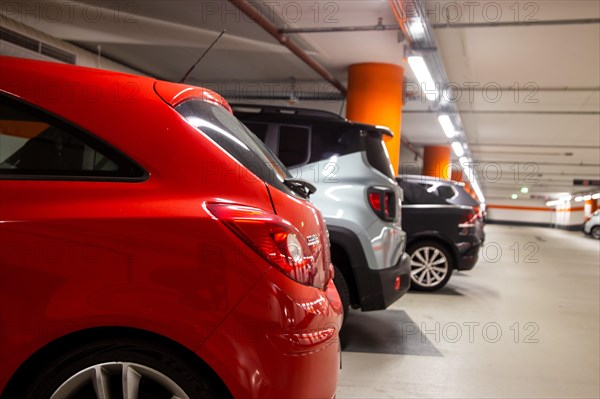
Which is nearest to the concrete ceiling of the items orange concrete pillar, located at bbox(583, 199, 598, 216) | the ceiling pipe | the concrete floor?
the ceiling pipe

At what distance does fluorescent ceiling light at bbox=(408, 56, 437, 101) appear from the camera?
6.96 m

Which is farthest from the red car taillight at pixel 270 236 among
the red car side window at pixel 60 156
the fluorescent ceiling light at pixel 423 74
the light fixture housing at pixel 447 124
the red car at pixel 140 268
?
the light fixture housing at pixel 447 124

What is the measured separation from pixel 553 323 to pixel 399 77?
16.8 ft

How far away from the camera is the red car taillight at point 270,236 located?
5.14 feet

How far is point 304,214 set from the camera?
6.27 feet

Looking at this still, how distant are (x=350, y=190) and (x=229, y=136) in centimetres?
196

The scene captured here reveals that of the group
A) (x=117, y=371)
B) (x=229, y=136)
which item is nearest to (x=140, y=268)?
(x=117, y=371)

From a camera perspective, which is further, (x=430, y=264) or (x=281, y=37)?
(x=281, y=37)

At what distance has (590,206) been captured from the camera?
38.3 m

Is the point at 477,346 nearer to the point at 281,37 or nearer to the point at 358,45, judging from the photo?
the point at 281,37

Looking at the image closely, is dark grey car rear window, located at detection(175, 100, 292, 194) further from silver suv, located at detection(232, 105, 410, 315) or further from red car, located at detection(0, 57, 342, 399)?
silver suv, located at detection(232, 105, 410, 315)

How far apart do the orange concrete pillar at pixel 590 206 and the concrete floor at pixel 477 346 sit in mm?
35129

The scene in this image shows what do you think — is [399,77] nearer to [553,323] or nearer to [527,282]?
[527,282]

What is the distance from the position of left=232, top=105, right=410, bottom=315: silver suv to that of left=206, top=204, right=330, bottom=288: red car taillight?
1.83 m
